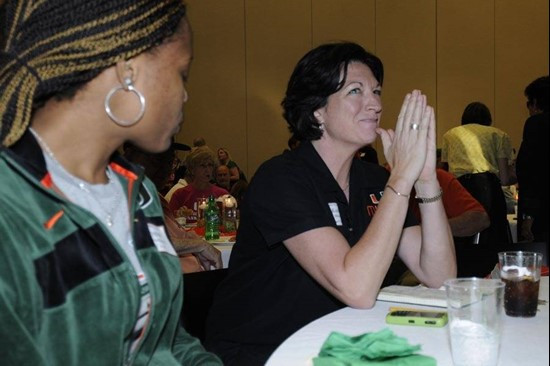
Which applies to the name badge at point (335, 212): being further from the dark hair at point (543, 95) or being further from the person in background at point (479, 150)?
the person in background at point (479, 150)

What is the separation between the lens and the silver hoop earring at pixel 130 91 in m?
1.17

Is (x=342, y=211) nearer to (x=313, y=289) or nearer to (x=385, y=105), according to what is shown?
(x=313, y=289)

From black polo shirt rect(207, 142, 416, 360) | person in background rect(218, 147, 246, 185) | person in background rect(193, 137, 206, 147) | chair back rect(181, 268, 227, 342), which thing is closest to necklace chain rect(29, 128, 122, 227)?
black polo shirt rect(207, 142, 416, 360)

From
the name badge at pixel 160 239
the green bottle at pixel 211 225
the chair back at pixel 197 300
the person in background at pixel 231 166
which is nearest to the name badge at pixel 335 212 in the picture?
the chair back at pixel 197 300

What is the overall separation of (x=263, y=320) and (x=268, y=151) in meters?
7.94

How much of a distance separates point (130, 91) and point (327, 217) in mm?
972

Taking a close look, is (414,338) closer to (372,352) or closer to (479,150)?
(372,352)

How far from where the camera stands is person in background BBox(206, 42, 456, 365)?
1.86 meters

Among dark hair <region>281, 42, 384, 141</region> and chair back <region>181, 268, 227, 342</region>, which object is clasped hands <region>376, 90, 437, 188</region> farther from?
chair back <region>181, 268, 227, 342</region>

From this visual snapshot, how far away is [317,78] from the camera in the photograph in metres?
2.25

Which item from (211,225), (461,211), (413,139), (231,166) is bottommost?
(231,166)

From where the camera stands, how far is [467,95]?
9.88m

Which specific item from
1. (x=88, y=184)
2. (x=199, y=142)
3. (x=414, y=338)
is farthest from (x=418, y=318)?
(x=199, y=142)

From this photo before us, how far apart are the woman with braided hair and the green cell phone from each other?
1.92 ft
